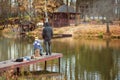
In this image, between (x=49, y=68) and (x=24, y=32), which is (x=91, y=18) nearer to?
(x=24, y=32)

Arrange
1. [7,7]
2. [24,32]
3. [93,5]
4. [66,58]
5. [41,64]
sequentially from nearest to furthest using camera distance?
[41,64]
[66,58]
[24,32]
[7,7]
[93,5]

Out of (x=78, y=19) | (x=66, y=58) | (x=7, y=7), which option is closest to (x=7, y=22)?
(x=7, y=7)

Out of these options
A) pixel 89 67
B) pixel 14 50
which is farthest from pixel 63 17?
pixel 89 67

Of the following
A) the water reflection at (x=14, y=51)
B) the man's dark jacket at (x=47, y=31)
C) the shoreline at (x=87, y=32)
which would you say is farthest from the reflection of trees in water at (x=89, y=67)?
the shoreline at (x=87, y=32)

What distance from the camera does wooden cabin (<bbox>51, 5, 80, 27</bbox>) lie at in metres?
79.3

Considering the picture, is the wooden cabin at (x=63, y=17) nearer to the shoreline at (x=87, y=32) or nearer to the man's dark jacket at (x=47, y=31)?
the shoreline at (x=87, y=32)

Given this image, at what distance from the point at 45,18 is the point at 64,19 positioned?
14.3 feet

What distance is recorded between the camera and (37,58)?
25453 mm

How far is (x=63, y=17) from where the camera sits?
81.4 metres

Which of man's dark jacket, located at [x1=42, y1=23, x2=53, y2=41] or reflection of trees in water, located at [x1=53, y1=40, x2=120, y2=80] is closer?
reflection of trees in water, located at [x1=53, y1=40, x2=120, y2=80]

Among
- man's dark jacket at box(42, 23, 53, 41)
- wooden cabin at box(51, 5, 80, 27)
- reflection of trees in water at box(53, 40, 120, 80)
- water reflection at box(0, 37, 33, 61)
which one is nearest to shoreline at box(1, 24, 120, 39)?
wooden cabin at box(51, 5, 80, 27)

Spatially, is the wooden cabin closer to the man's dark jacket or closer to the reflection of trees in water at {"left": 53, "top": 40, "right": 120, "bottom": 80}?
the reflection of trees in water at {"left": 53, "top": 40, "right": 120, "bottom": 80}

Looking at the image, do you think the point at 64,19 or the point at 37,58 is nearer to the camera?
the point at 37,58

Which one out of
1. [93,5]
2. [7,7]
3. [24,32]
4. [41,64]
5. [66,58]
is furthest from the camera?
[93,5]
